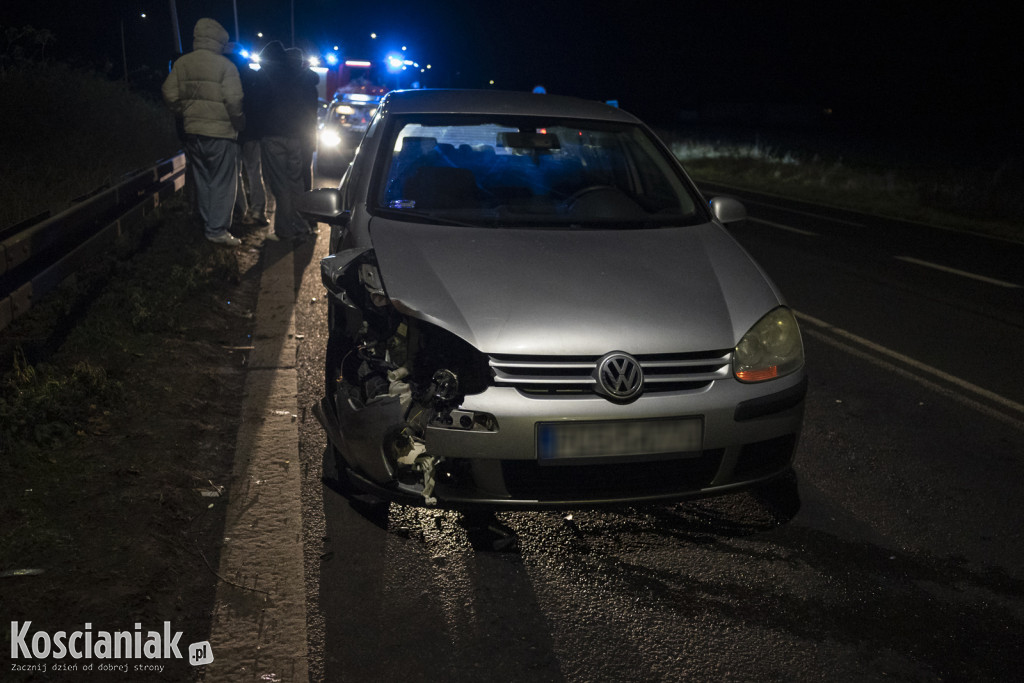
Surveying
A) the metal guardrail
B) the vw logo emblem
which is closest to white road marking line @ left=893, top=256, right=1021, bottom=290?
the vw logo emblem

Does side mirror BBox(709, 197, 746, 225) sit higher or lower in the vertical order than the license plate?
higher

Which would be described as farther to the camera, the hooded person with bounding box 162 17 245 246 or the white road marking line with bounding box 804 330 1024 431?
the hooded person with bounding box 162 17 245 246

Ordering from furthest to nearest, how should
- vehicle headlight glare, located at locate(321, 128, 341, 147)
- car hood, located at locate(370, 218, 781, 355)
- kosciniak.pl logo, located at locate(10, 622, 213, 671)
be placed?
vehicle headlight glare, located at locate(321, 128, 341, 147) < car hood, located at locate(370, 218, 781, 355) < kosciniak.pl logo, located at locate(10, 622, 213, 671)

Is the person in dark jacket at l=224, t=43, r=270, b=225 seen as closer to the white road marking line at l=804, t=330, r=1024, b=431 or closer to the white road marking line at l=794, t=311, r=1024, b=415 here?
the white road marking line at l=794, t=311, r=1024, b=415

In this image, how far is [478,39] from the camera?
102 m

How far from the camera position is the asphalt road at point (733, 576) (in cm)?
274

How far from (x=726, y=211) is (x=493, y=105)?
1.39 metres

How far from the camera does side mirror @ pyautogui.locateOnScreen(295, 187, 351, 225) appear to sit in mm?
4504

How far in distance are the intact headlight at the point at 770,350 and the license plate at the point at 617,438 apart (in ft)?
1.02

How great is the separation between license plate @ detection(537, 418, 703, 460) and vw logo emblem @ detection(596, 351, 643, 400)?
0.33ft

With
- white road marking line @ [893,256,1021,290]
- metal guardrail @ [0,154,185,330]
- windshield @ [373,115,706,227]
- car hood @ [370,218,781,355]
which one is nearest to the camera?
car hood @ [370,218,781,355]

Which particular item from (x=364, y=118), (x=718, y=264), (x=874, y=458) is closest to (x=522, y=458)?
(x=718, y=264)

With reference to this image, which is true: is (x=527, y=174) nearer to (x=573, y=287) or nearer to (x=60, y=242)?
(x=573, y=287)

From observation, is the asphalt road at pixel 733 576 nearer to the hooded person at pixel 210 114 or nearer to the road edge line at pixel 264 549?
the road edge line at pixel 264 549
